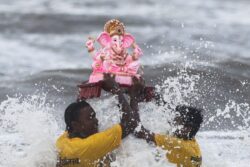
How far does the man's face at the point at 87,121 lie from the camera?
5059mm

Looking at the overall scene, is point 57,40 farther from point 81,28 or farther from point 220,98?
point 220,98

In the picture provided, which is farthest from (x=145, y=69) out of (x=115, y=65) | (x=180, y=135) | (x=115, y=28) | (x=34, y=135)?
(x=180, y=135)

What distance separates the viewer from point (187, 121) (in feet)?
17.2

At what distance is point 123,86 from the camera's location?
17.3 feet

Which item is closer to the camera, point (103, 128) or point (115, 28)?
point (115, 28)

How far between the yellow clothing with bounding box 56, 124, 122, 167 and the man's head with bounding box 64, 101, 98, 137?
0.06m

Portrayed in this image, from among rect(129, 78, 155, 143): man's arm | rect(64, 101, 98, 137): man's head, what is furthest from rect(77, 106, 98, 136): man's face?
rect(129, 78, 155, 143): man's arm

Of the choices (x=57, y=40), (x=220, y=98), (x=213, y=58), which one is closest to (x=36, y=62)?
(x=57, y=40)

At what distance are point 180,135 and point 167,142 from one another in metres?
0.11

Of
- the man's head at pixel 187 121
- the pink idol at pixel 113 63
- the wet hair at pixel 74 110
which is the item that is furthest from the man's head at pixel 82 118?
the man's head at pixel 187 121

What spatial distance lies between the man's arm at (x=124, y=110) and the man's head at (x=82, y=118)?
20cm

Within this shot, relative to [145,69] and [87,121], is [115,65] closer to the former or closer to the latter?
[87,121]

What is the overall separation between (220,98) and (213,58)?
8.59 feet

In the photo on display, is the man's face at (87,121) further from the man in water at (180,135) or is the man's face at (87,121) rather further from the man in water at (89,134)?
the man in water at (180,135)
